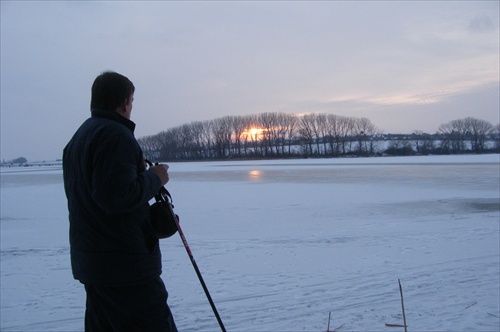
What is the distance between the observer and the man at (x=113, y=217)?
1788mm

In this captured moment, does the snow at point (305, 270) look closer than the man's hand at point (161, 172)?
No

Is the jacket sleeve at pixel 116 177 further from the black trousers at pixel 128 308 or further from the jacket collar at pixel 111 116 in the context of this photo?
the black trousers at pixel 128 308

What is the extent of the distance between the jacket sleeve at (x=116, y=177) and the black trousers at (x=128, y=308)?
432mm

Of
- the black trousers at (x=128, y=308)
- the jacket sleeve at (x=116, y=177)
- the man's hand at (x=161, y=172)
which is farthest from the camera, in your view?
the man's hand at (x=161, y=172)

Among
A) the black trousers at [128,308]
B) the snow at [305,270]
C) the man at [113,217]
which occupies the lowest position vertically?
the snow at [305,270]

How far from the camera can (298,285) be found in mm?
5223

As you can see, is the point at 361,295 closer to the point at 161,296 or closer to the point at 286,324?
the point at 286,324

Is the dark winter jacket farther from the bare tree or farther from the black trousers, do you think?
the bare tree

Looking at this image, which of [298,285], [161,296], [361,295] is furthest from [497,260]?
[161,296]

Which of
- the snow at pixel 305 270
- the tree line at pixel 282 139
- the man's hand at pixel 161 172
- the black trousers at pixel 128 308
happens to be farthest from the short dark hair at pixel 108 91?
the tree line at pixel 282 139

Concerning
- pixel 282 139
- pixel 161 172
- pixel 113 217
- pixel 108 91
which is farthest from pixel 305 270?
pixel 282 139

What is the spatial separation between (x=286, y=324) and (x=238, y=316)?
21.5 inches

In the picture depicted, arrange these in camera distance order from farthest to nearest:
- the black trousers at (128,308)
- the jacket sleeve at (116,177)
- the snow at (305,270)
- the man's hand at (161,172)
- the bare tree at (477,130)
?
1. the bare tree at (477,130)
2. the snow at (305,270)
3. the man's hand at (161,172)
4. the black trousers at (128,308)
5. the jacket sleeve at (116,177)

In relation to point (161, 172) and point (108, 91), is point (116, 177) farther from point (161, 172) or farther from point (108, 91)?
point (108, 91)
